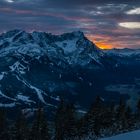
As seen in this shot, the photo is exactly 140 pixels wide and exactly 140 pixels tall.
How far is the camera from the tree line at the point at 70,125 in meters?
77.8

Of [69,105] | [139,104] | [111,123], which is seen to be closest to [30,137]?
[69,105]

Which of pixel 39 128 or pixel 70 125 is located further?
pixel 70 125

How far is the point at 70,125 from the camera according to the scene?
84250 millimetres

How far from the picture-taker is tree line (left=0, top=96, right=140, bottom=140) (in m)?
77.8

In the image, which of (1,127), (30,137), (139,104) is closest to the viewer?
(1,127)

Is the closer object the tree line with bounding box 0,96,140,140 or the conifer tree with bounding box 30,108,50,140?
the tree line with bounding box 0,96,140,140

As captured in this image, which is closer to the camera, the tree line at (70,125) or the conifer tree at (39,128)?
the tree line at (70,125)

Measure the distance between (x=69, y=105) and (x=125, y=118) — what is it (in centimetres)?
1309

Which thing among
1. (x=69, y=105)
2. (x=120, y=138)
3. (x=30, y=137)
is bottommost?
(x=30, y=137)

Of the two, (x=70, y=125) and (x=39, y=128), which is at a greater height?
(x=39, y=128)

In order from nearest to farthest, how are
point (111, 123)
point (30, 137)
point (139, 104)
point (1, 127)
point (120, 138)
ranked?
point (120, 138) → point (1, 127) → point (30, 137) → point (111, 123) → point (139, 104)

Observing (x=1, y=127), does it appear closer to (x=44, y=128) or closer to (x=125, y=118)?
(x=44, y=128)

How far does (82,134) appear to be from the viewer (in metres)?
85.5

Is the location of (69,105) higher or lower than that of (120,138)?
lower
